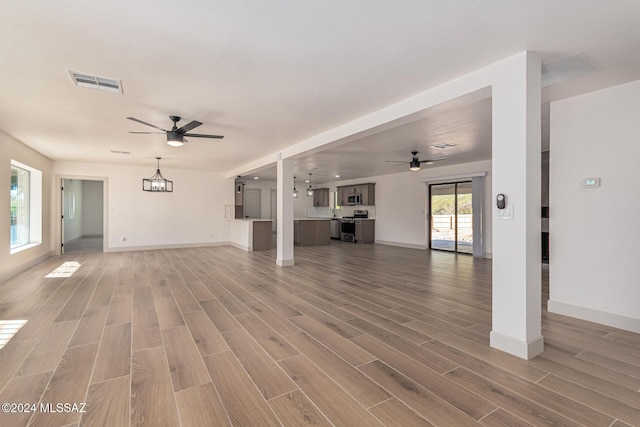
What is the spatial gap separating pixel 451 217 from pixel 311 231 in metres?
4.43

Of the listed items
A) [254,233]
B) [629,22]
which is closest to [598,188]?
[629,22]

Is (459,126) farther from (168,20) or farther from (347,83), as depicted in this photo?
(168,20)

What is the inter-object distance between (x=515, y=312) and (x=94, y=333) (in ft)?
12.7

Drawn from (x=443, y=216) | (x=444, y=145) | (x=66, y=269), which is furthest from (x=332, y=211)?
(x=66, y=269)

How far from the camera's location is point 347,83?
10.2 feet

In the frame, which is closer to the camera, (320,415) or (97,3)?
(320,415)

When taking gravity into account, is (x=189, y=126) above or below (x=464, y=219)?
above

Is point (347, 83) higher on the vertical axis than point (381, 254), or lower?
higher

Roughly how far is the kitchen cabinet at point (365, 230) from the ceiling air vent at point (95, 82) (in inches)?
345

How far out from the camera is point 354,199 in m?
11.6

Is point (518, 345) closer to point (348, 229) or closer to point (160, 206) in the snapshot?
point (348, 229)

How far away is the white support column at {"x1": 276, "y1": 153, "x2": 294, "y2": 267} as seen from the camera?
6.39 m

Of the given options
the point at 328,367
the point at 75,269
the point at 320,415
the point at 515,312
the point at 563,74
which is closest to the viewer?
the point at 320,415

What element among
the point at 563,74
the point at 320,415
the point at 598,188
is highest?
the point at 563,74
